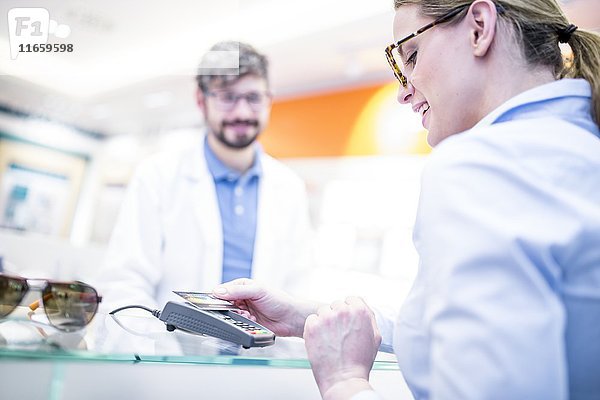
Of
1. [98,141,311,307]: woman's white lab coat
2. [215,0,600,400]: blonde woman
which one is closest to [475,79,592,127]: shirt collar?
[215,0,600,400]: blonde woman

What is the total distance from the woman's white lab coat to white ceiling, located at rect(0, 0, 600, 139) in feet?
1.97

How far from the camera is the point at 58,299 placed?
34.3 inches

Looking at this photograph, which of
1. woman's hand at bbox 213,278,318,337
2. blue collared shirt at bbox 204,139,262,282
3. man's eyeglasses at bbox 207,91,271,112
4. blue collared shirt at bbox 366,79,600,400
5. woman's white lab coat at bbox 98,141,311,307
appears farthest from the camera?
man's eyeglasses at bbox 207,91,271,112

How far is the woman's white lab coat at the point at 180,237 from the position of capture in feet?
6.40

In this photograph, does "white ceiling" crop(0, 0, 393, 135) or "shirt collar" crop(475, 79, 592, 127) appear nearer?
"shirt collar" crop(475, 79, 592, 127)

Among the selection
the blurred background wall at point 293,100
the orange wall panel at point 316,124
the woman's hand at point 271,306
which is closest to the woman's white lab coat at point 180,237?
the blurred background wall at point 293,100

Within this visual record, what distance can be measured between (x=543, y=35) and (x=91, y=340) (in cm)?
88

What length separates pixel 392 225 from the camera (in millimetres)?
4113

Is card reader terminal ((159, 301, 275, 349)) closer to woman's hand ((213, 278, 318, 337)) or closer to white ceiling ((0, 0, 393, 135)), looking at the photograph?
woman's hand ((213, 278, 318, 337))

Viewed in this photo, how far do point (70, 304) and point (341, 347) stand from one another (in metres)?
0.48

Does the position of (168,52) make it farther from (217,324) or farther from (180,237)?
(217,324)

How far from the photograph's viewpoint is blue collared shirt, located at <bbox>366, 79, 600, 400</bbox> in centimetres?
53

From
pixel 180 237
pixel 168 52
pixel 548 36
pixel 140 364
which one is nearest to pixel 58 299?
pixel 140 364

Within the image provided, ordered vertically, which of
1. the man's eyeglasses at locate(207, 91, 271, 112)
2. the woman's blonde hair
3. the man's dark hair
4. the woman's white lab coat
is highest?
the man's dark hair
